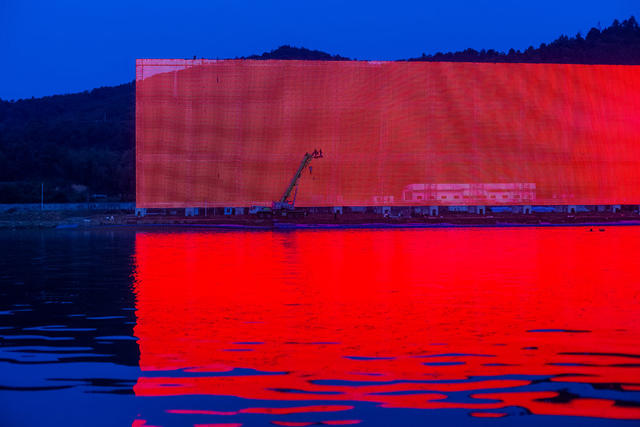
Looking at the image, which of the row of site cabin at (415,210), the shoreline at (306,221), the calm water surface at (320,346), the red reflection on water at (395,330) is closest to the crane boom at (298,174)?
the row of site cabin at (415,210)

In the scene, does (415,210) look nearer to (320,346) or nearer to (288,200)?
(288,200)

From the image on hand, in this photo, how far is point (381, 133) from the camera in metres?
67.4

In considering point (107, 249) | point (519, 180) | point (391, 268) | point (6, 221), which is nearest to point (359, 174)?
point (519, 180)

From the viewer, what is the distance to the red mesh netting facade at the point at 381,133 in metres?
65.1

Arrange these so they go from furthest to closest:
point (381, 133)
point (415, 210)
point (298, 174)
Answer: point (415, 210) < point (381, 133) < point (298, 174)

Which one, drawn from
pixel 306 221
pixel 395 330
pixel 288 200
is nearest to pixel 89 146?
pixel 288 200

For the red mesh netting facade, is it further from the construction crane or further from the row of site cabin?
the row of site cabin

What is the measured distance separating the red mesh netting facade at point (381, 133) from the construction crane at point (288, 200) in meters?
0.65

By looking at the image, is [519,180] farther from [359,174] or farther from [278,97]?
[278,97]

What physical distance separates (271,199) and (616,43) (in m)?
106

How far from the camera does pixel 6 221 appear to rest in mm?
63750

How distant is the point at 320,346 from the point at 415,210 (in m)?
59.6

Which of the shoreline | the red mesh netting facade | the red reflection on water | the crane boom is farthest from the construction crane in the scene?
the red reflection on water

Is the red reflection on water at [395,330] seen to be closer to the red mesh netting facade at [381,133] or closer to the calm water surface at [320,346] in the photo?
the calm water surface at [320,346]
